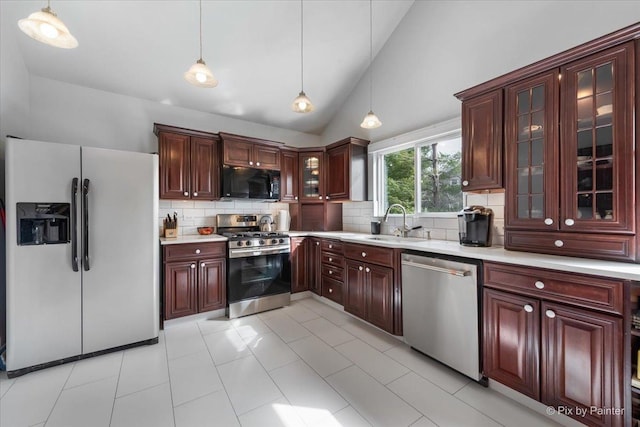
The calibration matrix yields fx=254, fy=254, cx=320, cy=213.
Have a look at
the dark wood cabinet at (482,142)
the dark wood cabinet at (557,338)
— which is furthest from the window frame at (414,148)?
the dark wood cabinet at (557,338)

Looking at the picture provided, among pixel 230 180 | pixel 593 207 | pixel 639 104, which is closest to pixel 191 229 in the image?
pixel 230 180

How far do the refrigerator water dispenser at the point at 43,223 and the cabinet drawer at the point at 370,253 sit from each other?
2640 mm

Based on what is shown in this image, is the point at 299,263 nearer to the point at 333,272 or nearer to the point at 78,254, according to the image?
the point at 333,272

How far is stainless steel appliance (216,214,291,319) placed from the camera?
3162 millimetres

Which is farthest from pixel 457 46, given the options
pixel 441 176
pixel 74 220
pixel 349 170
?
pixel 74 220

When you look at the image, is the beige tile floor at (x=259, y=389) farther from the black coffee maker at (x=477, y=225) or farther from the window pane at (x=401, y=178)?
the window pane at (x=401, y=178)

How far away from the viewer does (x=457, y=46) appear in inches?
105

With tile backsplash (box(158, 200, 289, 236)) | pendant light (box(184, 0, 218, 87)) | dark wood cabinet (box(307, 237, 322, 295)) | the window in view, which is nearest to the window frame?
the window

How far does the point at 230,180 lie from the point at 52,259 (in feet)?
6.20

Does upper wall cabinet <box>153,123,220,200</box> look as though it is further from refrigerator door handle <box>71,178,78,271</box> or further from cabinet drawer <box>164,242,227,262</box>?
refrigerator door handle <box>71,178,78,271</box>

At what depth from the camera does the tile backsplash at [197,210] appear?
343cm

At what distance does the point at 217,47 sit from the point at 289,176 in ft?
6.27

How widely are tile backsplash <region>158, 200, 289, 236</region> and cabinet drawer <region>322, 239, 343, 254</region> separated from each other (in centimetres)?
129

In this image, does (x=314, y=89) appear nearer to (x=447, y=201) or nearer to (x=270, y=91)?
Answer: (x=270, y=91)
